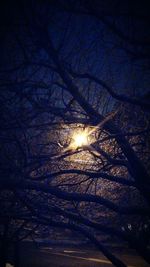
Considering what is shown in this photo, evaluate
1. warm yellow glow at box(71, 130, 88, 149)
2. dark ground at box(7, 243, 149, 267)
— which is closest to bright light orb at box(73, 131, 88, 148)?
warm yellow glow at box(71, 130, 88, 149)

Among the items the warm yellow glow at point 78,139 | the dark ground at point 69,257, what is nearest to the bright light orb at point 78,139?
the warm yellow glow at point 78,139

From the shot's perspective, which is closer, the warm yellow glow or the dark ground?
the warm yellow glow

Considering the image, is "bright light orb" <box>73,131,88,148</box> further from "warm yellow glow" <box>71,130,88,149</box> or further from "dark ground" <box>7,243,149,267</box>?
"dark ground" <box>7,243,149,267</box>

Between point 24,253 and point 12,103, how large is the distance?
13.5m

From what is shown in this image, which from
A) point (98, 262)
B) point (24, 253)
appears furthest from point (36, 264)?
point (98, 262)

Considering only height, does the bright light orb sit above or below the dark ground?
above

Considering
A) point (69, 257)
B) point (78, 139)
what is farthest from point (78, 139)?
point (69, 257)

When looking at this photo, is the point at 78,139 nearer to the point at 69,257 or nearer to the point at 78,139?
the point at 78,139

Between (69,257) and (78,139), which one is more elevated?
(78,139)

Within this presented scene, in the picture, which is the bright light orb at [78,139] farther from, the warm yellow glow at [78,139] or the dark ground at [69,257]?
the dark ground at [69,257]

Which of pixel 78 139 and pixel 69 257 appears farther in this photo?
pixel 69 257

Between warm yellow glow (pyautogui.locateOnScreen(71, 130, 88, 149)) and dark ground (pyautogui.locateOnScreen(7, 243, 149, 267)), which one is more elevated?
warm yellow glow (pyautogui.locateOnScreen(71, 130, 88, 149))

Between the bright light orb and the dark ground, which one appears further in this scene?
the dark ground

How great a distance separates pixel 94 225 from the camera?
360 cm
